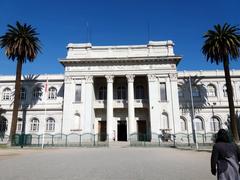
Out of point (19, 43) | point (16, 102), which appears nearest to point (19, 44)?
point (19, 43)

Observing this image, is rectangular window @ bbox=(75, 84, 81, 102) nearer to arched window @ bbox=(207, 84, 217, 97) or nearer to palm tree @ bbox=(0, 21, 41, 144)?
palm tree @ bbox=(0, 21, 41, 144)

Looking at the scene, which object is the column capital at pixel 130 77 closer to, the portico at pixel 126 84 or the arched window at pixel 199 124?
the portico at pixel 126 84

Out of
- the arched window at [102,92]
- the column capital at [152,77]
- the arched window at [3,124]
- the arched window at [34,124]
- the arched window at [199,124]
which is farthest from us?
the arched window at [3,124]

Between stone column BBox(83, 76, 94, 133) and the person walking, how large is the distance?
29197 millimetres

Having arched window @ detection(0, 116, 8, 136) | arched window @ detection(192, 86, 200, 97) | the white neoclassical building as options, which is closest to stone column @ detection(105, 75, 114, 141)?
the white neoclassical building

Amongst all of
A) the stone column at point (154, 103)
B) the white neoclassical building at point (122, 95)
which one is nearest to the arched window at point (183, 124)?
the white neoclassical building at point (122, 95)

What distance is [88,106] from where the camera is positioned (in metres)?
33.6

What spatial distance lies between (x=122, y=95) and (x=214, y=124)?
1606 centimetres

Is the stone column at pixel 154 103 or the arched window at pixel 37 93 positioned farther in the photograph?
the arched window at pixel 37 93

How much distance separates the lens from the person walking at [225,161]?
431 cm

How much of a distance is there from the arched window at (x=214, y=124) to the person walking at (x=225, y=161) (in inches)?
1371

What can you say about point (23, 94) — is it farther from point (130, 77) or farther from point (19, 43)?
point (130, 77)

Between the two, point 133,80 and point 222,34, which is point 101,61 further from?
point 222,34

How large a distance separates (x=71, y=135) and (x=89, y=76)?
9.52m
